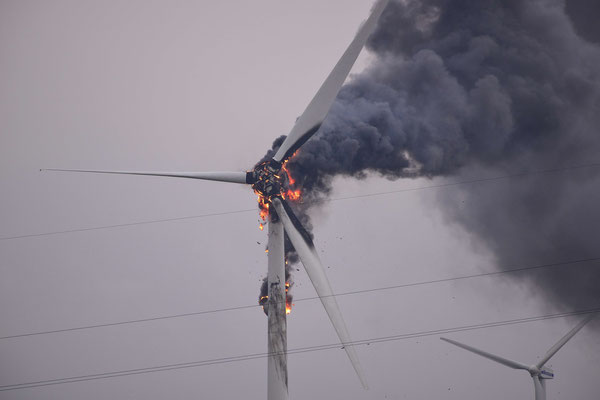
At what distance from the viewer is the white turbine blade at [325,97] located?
34031 mm

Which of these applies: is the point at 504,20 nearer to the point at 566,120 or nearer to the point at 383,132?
the point at 566,120

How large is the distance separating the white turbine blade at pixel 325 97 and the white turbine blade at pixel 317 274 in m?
4.89

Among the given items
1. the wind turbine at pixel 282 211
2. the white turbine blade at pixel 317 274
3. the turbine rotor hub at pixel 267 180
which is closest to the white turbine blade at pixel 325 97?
the wind turbine at pixel 282 211

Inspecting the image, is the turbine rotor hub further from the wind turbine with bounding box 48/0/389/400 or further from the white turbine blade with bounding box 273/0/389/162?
the white turbine blade with bounding box 273/0/389/162

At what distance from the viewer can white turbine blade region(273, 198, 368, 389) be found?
2870cm

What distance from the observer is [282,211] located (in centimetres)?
3747

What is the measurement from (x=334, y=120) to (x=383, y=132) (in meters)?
5.92

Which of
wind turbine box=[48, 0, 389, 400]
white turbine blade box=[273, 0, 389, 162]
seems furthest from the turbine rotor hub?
white turbine blade box=[273, 0, 389, 162]

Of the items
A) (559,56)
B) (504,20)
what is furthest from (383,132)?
(559,56)

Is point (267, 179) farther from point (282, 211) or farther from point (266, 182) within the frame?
point (282, 211)

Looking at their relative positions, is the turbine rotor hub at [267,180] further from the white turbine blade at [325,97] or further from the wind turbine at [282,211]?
the white turbine blade at [325,97]

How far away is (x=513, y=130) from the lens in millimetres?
67188

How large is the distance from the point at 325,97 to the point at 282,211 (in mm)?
9511

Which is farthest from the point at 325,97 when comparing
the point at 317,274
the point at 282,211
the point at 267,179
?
the point at 317,274
